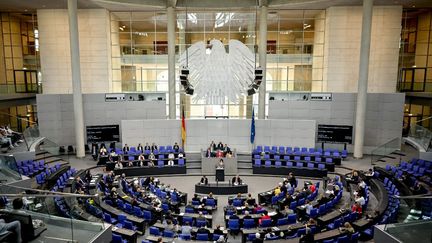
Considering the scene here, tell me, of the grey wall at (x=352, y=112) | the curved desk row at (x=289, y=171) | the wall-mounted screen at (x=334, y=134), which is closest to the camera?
the curved desk row at (x=289, y=171)

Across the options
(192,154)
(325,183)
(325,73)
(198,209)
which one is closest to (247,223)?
(198,209)

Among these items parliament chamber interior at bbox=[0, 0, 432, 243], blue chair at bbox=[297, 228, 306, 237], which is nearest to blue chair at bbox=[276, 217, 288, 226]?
parliament chamber interior at bbox=[0, 0, 432, 243]

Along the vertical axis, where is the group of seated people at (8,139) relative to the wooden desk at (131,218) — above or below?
above

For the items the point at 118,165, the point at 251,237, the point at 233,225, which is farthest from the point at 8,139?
the point at 251,237

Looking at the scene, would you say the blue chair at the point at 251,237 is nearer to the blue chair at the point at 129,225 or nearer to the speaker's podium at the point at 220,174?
the blue chair at the point at 129,225

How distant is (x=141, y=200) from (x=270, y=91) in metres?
15.5

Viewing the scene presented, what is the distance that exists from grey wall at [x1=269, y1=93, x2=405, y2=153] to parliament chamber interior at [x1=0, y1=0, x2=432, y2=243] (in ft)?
0.26

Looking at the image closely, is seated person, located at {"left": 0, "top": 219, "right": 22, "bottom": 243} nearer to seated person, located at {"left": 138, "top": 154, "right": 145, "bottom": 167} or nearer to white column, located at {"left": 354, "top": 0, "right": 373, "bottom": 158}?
seated person, located at {"left": 138, "top": 154, "right": 145, "bottom": 167}

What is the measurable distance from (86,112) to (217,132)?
998 centimetres

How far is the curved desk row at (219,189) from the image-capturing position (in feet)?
57.1

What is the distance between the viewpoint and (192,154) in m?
23.6

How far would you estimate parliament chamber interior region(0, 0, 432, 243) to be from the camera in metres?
15.6

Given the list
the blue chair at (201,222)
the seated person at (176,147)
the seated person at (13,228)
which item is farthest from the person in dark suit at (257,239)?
the seated person at (176,147)

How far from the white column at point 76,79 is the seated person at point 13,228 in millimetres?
17617
